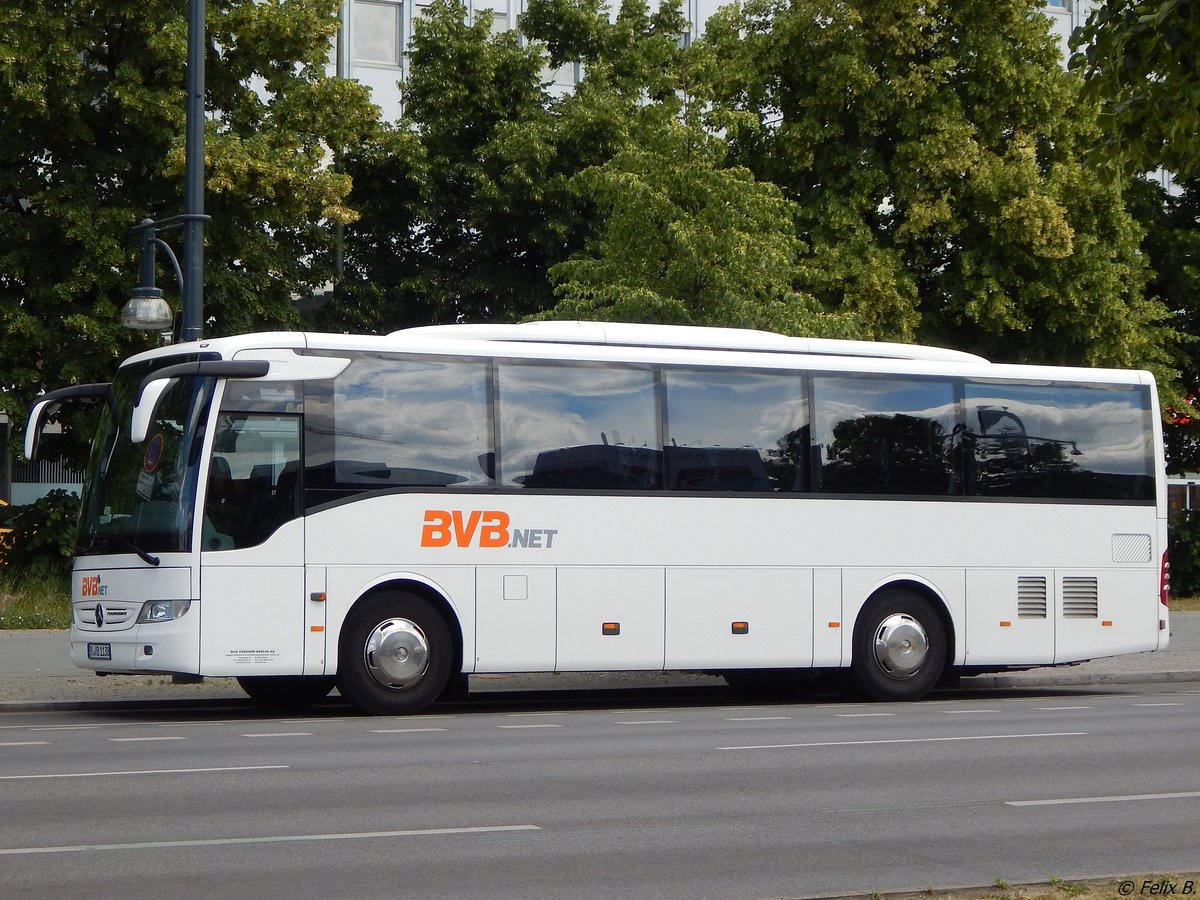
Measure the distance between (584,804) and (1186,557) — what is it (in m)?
28.4

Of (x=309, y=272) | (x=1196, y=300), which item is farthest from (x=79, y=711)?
(x=1196, y=300)

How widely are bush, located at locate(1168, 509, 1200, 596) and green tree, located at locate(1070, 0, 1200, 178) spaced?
28.1 m

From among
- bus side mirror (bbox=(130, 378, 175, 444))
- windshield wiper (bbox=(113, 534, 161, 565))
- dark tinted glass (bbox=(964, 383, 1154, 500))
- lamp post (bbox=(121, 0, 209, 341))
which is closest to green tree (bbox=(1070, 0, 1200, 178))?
bus side mirror (bbox=(130, 378, 175, 444))

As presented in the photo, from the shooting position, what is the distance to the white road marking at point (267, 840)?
8.24 meters

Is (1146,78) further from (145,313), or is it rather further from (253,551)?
(145,313)

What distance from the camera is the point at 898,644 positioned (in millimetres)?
17844

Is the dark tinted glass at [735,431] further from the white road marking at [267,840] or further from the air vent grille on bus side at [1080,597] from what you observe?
the white road marking at [267,840]

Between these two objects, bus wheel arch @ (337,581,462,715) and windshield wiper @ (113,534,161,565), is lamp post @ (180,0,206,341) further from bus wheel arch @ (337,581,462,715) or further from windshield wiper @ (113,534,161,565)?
bus wheel arch @ (337,581,462,715)

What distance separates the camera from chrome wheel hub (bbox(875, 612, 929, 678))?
1781 centimetres

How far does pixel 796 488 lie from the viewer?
17.6 metres

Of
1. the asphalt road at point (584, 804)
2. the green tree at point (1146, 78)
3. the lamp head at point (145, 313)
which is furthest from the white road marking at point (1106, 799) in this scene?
the lamp head at point (145, 313)

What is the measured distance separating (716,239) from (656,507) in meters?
9.18

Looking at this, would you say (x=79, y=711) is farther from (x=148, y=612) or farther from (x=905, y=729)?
(x=905, y=729)

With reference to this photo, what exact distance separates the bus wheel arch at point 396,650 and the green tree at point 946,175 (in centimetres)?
1730
